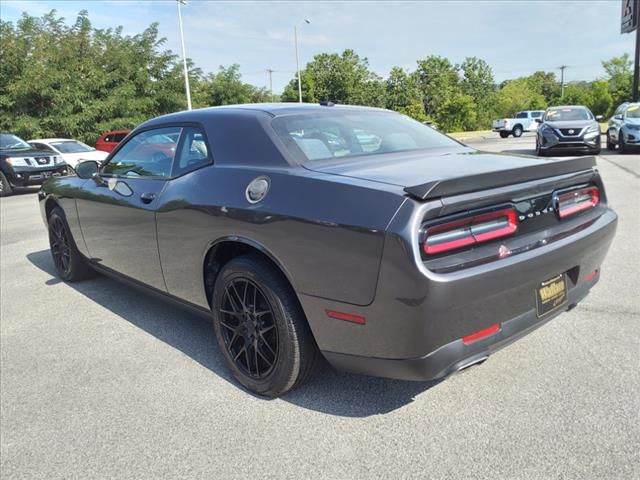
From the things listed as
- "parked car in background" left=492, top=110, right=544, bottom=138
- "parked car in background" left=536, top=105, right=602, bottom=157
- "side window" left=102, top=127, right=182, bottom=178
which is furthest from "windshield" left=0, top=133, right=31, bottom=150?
"parked car in background" left=492, top=110, right=544, bottom=138

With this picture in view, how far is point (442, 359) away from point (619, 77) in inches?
2277

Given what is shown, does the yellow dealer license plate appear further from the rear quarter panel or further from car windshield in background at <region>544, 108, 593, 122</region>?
car windshield in background at <region>544, 108, 593, 122</region>

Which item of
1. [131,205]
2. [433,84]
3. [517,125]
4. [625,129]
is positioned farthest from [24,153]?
[433,84]

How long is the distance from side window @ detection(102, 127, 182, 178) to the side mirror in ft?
0.38

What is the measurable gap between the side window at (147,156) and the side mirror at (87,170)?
12 cm

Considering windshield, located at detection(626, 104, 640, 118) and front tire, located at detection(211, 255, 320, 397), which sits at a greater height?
windshield, located at detection(626, 104, 640, 118)

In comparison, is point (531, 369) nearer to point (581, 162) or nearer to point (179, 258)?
point (581, 162)

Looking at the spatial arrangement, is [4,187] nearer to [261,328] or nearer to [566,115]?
[261,328]

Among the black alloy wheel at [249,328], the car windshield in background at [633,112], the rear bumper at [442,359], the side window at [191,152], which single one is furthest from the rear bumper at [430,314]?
the car windshield in background at [633,112]

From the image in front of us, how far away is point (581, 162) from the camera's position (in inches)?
112

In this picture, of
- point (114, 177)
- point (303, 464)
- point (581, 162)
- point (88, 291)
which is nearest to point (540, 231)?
point (581, 162)

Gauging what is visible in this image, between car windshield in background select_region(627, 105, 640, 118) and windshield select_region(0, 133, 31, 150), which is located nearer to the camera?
windshield select_region(0, 133, 31, 150)

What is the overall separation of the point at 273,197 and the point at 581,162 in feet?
5.44

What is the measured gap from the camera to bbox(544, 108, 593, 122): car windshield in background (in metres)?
15.8
